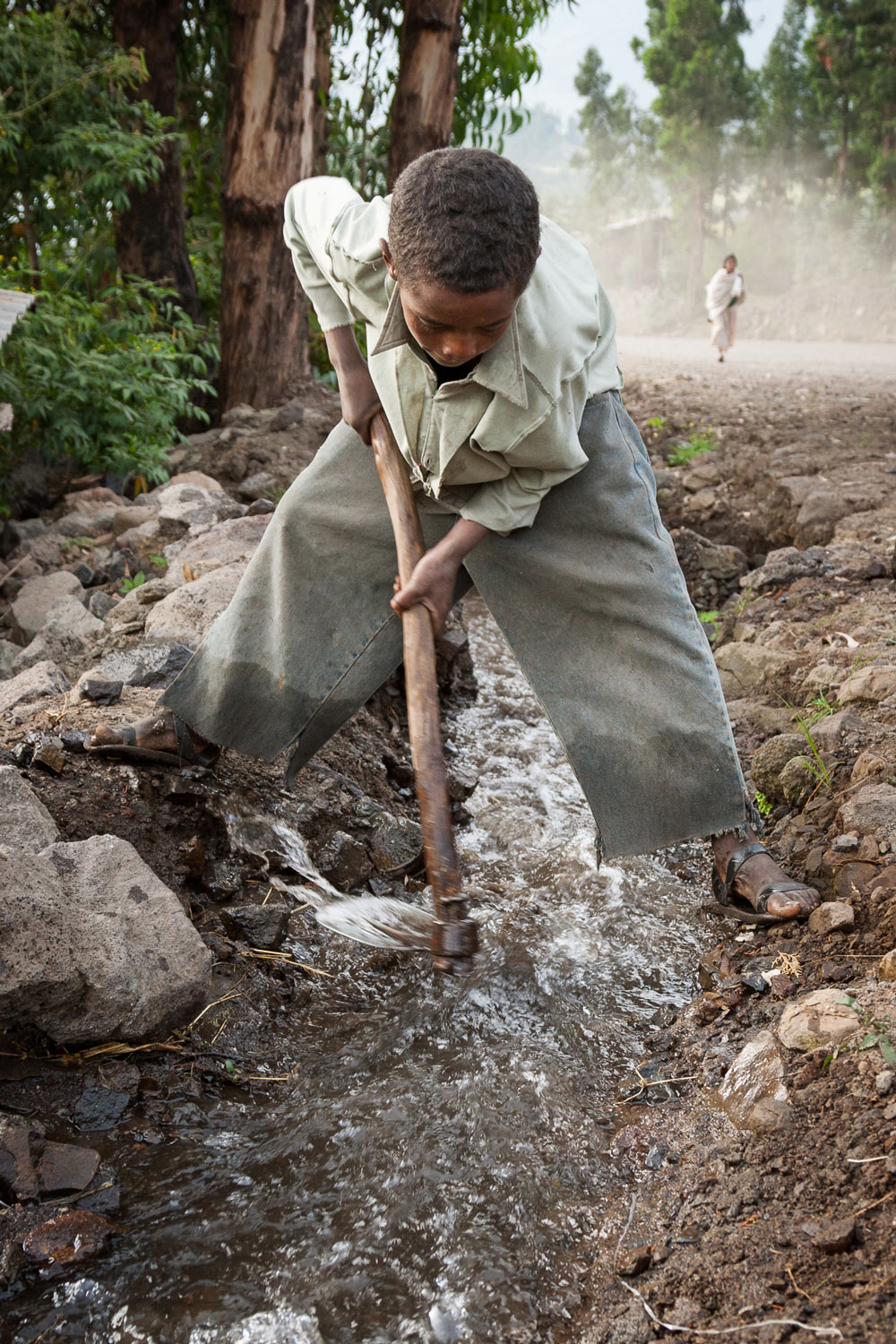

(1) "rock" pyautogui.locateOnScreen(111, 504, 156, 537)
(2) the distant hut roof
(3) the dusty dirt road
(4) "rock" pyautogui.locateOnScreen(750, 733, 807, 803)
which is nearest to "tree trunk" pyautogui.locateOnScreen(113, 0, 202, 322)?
(1) "rock" pyautogui.locateOnScreen(111, 504, 156, 537)

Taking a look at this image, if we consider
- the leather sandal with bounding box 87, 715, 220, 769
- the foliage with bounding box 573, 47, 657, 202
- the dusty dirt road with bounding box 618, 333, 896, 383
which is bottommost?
the leather sandal with bounding box 87, 715, 220, 769

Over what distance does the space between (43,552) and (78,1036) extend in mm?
2997

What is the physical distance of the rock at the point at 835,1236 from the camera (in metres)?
1.45

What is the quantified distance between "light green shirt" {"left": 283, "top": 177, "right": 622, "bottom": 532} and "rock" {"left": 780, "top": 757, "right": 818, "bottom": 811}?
122cm

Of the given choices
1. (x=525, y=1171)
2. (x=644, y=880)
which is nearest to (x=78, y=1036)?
(x=525, y=1171)

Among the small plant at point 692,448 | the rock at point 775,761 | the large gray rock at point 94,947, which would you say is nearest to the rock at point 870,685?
the rock at point 775,761

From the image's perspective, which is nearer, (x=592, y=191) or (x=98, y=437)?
(x=98, y=437)

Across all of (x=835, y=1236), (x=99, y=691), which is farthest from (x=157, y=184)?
(x=835, y=1236)

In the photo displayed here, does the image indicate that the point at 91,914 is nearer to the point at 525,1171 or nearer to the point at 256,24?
the point at 525,1171

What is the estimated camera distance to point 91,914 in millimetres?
2043

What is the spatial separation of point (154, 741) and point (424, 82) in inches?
223

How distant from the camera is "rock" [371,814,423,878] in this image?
282cm

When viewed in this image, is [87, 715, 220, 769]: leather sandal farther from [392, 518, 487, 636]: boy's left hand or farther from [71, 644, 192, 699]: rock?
[392, 518, 487, 636]: boy's left hand

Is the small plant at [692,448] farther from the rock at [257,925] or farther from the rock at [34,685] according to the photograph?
the rock at [257,925]
